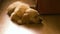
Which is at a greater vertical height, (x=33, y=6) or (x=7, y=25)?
(x=33, y=6)

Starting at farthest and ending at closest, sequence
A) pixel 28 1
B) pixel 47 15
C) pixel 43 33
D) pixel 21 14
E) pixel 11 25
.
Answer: pixel 28 1 → pixel 47 15 → pixel 21 14 → pixel 11 25 → pixel 43 33

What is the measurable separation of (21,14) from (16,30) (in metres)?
0.38

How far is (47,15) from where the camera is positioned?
8.95 ft

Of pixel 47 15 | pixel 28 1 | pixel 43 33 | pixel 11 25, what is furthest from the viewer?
pixel 28 1

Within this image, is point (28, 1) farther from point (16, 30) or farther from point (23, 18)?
point (16, 30)

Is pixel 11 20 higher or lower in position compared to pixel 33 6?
lower

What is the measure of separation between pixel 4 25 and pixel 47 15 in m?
0.80

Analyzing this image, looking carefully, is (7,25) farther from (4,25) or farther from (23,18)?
(23,18)

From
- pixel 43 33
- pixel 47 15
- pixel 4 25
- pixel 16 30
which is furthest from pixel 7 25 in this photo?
pixel 47 15

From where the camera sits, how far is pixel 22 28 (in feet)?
7.59

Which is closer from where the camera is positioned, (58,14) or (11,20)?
(11,20)

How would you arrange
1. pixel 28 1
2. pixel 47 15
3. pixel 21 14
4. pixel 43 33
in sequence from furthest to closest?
pixel 28 1 → pixel 47 15 → pixel 21 14 → pixel 43 33

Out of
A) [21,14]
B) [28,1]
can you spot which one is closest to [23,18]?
[21,14]

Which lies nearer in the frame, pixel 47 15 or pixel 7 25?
pixel 7 25
